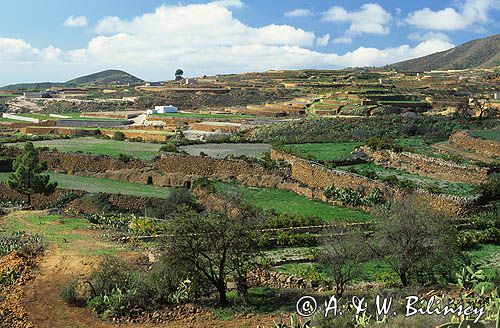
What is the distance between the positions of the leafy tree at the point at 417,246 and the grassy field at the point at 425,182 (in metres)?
8.69

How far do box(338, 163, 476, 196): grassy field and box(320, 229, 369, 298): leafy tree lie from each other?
369 inches

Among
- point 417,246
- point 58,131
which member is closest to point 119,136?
point 58,131

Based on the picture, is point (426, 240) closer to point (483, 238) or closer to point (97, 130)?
point (483, 238)

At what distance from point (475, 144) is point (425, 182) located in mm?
10521

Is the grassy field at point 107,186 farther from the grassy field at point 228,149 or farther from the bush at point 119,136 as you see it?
the bush at point 119,136

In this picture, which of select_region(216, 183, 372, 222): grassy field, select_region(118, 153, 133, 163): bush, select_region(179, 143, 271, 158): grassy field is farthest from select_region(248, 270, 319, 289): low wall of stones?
select_region(118, 153, 133, 163): bush

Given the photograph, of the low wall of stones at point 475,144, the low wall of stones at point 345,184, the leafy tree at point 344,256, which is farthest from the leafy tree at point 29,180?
the low wall of stones at point 475,144

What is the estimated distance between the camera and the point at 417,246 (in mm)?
14047

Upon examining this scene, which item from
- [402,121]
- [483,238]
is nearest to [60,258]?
[483,238]

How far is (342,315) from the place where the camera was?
10.7m

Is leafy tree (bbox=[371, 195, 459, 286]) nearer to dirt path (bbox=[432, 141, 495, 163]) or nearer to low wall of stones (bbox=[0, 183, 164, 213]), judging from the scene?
low wall of stones (bbox=[0, 183, 164, 213])

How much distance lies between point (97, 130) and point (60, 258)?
35.1 m

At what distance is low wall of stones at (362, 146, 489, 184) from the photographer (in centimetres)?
2522

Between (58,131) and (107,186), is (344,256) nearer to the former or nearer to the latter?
(107,186)
